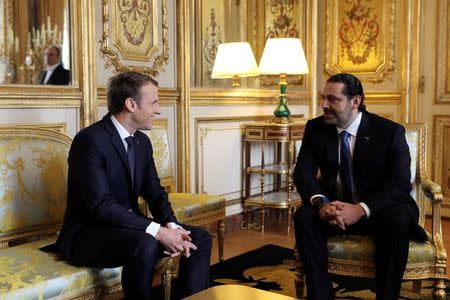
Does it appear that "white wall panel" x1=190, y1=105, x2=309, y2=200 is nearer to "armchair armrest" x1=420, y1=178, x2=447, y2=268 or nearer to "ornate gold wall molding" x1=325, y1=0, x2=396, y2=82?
"ornate gold wall molding" x1=325, y1=0, x2=396, y2=82

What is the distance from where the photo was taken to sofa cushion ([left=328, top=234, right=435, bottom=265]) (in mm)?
2137

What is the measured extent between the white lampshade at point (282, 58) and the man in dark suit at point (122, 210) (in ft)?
6.08

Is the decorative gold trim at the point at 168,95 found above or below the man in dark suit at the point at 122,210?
above

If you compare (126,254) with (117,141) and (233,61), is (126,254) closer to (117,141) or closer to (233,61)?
(117,141)

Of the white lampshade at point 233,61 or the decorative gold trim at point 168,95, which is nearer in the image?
the decorative gold trim at point 168,95

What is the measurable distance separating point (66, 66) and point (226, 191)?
5.24 ft

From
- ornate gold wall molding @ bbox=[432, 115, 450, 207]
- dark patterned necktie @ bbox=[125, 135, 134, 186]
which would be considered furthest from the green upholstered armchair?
ornate gold wall molding @ bbox=[432, 115, 450, 207]

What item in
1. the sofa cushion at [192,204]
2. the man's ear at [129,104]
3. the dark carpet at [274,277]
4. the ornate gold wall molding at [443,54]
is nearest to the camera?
the man's ear at [129,104]

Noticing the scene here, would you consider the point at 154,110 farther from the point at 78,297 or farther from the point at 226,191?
the point at 226,191

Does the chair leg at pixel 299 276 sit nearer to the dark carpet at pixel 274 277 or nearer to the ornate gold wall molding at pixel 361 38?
the dark carpet at pixel 274 277

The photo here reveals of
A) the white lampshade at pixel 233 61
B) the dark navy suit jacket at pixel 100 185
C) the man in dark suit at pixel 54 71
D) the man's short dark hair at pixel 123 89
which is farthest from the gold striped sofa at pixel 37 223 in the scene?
the white lampshade at pixel 233 61

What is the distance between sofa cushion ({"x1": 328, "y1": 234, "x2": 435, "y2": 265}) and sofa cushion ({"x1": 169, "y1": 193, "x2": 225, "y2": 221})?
3.01 feet

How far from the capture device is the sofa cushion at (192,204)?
9.37ft

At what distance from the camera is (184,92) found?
3.58 metres
